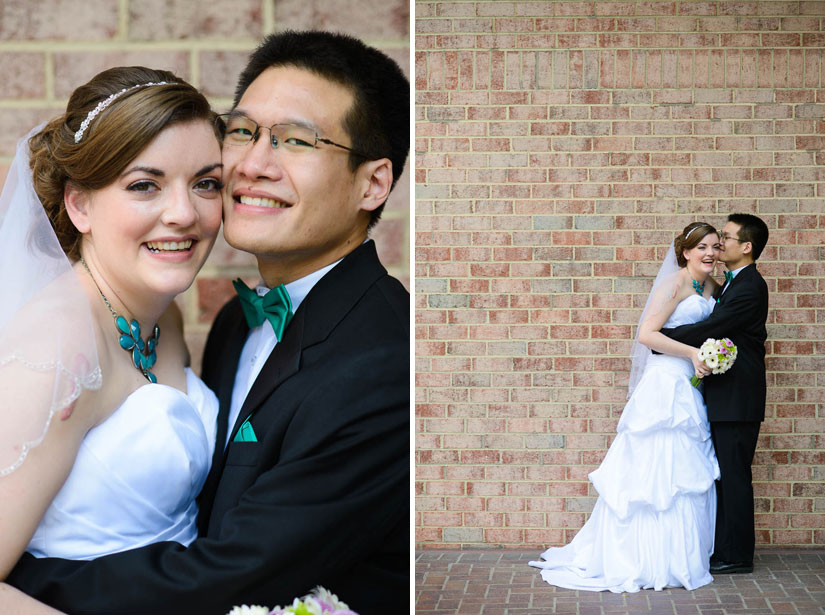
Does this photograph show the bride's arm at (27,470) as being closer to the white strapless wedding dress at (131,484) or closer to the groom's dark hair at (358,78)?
the white strapless wedding dress at (131,484)

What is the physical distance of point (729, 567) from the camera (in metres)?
4.06

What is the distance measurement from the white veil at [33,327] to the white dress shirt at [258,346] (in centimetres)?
33

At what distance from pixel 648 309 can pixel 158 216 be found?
3035 mm

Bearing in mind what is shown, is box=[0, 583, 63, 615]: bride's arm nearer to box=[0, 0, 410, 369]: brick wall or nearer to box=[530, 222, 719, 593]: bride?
box=[0, 0, 410, 369]: brick wall

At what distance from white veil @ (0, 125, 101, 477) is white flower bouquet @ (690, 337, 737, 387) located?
10.4 feet

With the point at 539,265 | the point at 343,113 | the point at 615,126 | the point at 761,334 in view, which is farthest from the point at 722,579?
the point at 343,113

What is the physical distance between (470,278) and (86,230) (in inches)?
116

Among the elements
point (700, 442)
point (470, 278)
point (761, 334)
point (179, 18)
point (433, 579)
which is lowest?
point (433, 579)

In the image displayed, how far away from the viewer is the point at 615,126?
423 cm

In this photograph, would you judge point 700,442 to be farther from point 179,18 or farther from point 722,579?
point 179,18

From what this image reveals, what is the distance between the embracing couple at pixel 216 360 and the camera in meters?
1.27

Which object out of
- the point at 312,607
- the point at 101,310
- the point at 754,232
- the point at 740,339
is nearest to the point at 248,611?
the point at 312,607

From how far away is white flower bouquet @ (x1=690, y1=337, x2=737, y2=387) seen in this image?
384 cm

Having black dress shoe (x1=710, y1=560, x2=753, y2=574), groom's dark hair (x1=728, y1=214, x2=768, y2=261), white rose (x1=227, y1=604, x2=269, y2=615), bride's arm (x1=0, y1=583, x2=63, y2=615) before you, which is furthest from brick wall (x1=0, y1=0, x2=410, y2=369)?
black dress shoe (x1=710, y1=560, x2=753, y2=574)
